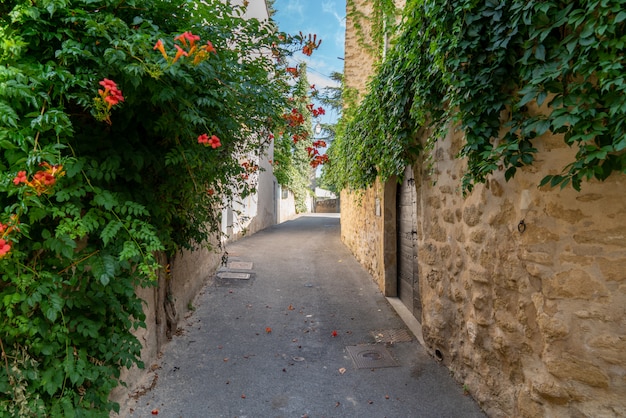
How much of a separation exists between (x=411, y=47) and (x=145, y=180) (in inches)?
102

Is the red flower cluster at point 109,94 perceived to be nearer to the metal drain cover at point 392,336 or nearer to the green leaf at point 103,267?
the green leaf at point 103,267

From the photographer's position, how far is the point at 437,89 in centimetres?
280

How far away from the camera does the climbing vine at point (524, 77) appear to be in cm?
150

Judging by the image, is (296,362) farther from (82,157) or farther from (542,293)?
(82,157)

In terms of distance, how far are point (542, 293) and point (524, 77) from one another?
1.26 metres

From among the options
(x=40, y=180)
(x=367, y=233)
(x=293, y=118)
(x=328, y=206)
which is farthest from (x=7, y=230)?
(x=328, y=206)

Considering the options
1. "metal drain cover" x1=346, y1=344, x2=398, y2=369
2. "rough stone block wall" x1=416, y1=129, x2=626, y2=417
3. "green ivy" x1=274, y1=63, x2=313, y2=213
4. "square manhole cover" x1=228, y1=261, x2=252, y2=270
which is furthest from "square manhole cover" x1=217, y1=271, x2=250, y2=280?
"green ivy" x1=274, y1=63, x2=313, y2=213

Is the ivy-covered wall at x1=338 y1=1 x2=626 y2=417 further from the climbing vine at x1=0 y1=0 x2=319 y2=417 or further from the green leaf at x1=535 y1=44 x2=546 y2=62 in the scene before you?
the climbing vine at x1=0 y1=0 x2=319 y2=417

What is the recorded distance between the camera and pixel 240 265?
23.4ft

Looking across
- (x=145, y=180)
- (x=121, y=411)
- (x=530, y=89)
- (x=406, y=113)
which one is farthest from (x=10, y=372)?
(x=406, y=113)

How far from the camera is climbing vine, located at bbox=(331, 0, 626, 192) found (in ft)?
4.91

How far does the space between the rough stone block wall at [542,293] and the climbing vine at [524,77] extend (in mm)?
198

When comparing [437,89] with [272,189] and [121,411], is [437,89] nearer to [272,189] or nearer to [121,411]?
[121,411]

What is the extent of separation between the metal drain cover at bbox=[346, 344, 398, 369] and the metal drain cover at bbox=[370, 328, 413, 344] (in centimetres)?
19
